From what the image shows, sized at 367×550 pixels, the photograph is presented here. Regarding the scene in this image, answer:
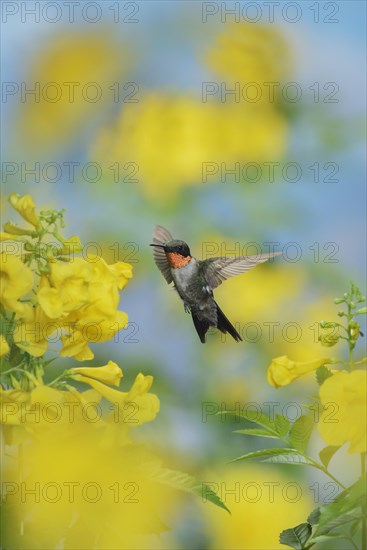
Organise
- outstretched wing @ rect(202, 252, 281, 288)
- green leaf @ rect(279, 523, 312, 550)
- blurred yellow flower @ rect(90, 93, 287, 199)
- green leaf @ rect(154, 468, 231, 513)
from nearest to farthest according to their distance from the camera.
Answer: green leaf @ rect(154, 468, 231, 513) < green leaf @ rect(279, 523, 312, 550) < outstretched wing @ rect(202, 252, 281, 288) < blurred yellow flower @ rect(90, 93, 287, 199)

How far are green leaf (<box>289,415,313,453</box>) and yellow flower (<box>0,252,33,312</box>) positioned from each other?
46 cm

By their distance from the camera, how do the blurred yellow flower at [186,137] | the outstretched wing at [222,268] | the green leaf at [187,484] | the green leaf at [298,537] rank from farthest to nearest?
the blurred yellow flower at [186,137] < the outstretched wing at [222,268] < the green leaf at [298,537] < the green leaf at [187,484]

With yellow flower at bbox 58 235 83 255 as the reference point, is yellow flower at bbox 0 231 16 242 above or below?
above

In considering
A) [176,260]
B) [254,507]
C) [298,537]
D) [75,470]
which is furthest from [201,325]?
[298,537]

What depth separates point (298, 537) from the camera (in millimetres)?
1320

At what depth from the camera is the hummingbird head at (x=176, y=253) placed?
1789 millimetres

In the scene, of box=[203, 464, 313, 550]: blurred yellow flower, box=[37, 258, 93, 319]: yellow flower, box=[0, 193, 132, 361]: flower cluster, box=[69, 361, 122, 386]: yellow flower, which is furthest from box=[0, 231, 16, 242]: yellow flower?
box=[203, 464, 313, 550]: blurred yellow flower

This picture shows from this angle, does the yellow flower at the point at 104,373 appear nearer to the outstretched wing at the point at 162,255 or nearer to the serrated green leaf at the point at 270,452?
the serrated green leaf at the point at 270,452

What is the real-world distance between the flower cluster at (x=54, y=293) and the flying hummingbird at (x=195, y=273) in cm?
45

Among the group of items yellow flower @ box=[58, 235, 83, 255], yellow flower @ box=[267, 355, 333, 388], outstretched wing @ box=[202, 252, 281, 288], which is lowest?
yellow flower @ box=[267, 355, 333, 388]

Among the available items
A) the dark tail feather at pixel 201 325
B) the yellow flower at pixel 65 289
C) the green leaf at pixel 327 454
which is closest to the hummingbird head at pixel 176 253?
the dark tail feather at pixel 201 325

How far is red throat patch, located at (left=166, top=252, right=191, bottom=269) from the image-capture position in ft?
5.92

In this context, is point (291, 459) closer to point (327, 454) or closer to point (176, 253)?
point (327, 454)

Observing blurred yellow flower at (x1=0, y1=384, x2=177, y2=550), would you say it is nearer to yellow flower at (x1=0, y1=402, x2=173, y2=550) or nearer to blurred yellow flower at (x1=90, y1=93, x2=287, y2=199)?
yellow flower at (x1=0, y1=402, x2=173, y2=550)
